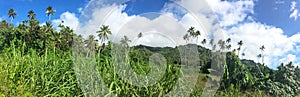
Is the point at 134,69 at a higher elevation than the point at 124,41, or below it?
below

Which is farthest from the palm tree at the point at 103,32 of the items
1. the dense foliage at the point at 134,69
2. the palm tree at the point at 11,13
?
the palm tree at the point at 11,13

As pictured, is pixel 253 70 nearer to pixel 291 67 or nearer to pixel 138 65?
pixel 291 67

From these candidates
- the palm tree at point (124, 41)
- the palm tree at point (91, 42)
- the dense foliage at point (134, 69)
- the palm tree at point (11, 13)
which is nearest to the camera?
the dense foliage at point (134, 69)

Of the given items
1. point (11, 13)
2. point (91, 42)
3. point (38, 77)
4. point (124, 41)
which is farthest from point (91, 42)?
point (11, 13)

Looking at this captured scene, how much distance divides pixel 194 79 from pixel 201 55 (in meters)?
0.49

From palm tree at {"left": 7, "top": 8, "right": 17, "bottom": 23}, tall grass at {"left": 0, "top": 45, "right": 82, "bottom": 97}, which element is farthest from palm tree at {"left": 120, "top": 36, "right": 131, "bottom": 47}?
palm tree at {"left": 7, "top": 8, "right": 17, "bottom": 23}

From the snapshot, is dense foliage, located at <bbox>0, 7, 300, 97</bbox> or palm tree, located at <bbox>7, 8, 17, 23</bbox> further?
palm tree, located at <bbox>7, 8, 17, 23</bbox>

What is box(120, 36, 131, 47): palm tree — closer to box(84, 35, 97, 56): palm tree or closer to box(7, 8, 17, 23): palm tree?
box(84, 35, 97, 56): palm tree

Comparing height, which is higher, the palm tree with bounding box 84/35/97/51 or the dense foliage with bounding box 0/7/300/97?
the palm tree with bounding box 84/35/97/51

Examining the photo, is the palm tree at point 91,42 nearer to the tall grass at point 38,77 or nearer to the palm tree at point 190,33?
the tall grass at point 38,77

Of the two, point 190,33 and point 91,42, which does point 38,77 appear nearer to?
point 91,42

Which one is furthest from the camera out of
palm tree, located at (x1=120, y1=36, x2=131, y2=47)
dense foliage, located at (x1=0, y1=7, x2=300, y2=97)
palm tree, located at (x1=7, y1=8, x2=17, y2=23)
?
palm tree, located at (x1=7, y1=8, x2=17, y2=23)

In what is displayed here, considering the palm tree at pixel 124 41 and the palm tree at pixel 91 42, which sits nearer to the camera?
the palm tree at pixel 124 41

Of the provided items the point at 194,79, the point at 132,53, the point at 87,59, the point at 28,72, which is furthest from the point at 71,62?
the point at 194,79
